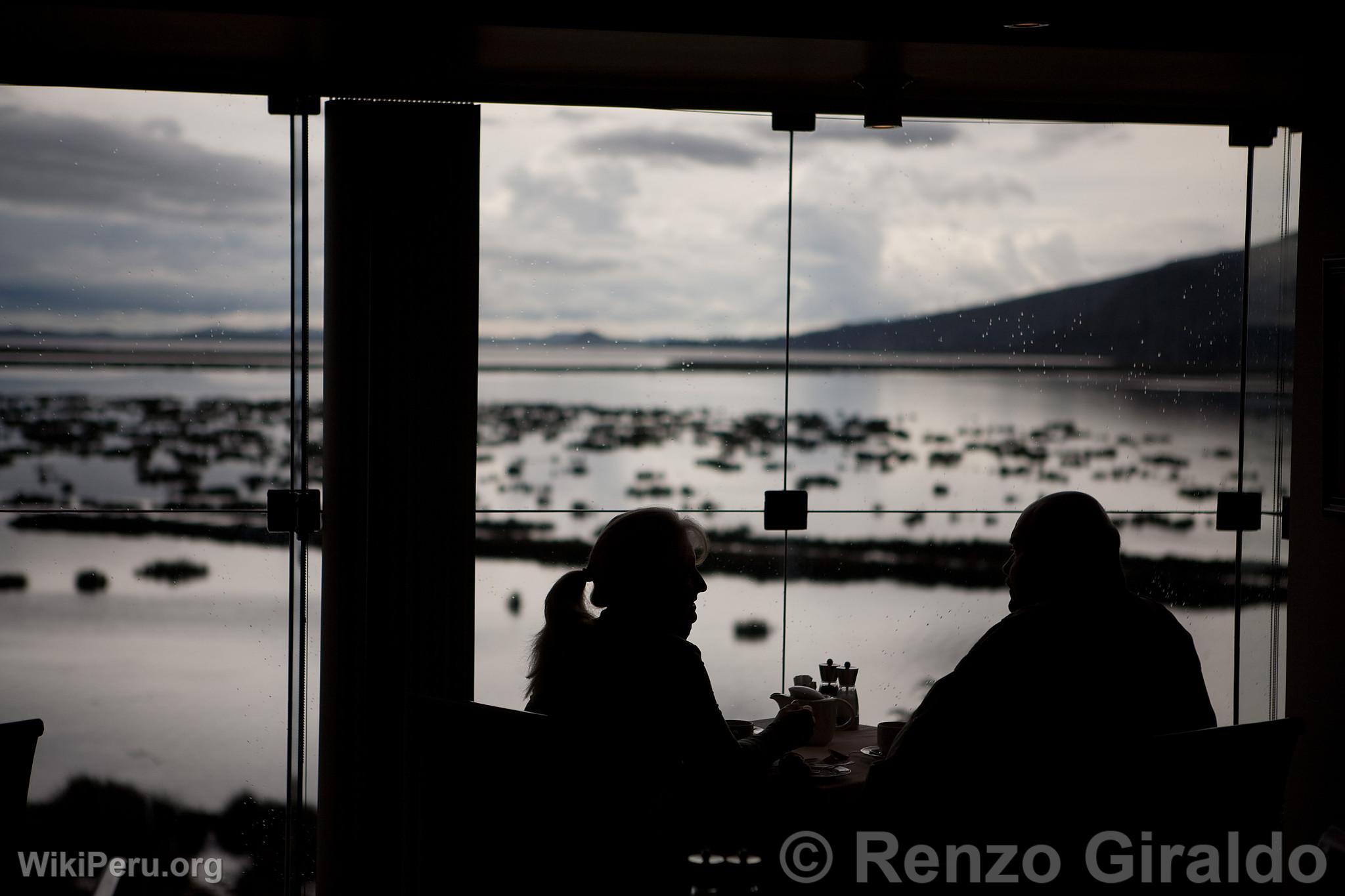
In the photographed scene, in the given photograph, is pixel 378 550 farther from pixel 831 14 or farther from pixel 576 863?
pixel 831 14

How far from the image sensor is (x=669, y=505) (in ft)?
10.2

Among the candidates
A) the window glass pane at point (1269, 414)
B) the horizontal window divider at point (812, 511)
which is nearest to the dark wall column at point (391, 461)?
the horizontal window divider at point (812, 511)

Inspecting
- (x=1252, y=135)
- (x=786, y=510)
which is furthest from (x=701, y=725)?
(x=1252, y=135)

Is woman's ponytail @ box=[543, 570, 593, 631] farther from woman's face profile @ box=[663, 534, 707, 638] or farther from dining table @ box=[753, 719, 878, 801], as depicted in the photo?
dining table @ box=[753, 719, 878, 801]

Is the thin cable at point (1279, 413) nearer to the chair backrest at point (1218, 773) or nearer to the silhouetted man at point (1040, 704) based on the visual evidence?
the silhouetted man at point (1040, 704)

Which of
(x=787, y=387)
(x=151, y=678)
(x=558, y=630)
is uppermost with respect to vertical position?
(x=787, y=387)

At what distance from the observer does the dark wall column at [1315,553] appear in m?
3.00

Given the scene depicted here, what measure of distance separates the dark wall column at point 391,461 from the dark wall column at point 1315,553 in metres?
2.50

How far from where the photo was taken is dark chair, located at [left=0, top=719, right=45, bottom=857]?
1921 mm

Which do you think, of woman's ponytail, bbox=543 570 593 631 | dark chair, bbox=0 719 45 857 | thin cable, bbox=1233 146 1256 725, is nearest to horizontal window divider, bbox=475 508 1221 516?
thin cable, bbox=1233 146 1256 725

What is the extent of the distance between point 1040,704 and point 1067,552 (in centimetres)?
34

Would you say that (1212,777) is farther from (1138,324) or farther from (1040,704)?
(1138,324)

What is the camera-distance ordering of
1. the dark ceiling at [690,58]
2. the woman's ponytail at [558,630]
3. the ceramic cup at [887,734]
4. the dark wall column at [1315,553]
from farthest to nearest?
the dark wall column at [1315,553], the dark ceiling at [690,58], the ceramic cup at [887,734], the woman's ponytail at [558,630]

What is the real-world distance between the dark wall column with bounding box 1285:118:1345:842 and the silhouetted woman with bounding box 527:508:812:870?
6.13ft
